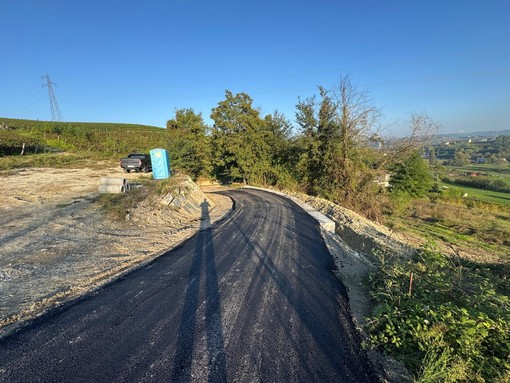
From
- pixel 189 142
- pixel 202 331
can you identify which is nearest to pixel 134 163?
pixel 189 142

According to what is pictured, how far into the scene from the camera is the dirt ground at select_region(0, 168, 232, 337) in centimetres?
433

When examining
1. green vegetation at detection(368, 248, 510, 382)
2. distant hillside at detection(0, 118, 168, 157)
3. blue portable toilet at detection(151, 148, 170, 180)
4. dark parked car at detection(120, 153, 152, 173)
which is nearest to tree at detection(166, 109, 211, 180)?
dark parked car at detection(120, 153, 152, 173)

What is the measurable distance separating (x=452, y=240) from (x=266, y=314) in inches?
769

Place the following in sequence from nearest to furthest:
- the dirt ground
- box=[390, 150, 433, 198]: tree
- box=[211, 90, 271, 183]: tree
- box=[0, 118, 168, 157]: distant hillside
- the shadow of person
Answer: the dirt ground
the shadow of person
box=[211, 90, 271, 183]: tree
box=[390, 150, 433, 198]: tree
box=[0, 118, 168, 157]: distant hillside

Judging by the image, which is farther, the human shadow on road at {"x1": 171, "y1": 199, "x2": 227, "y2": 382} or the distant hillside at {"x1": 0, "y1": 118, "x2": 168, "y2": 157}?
the distant hillside at {"x1": 0, "y1": 118, "x2": 168, "y2": 157}

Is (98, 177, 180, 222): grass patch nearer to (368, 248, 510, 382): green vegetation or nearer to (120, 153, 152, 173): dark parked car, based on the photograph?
(368, 248, 510, 382): green vegetation

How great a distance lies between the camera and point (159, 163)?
45.1 feet

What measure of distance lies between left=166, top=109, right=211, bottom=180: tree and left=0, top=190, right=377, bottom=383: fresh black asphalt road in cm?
1560

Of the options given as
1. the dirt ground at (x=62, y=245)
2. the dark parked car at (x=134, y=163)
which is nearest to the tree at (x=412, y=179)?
the dirt ground at (x=62, y=245)

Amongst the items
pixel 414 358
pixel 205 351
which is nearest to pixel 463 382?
pixel 414 358

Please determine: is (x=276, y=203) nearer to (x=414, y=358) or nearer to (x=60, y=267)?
(x=60, y=267)

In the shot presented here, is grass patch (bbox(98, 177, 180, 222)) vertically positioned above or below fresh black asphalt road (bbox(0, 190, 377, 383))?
above

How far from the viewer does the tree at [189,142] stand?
66.0 ft

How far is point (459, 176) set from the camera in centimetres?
6009
